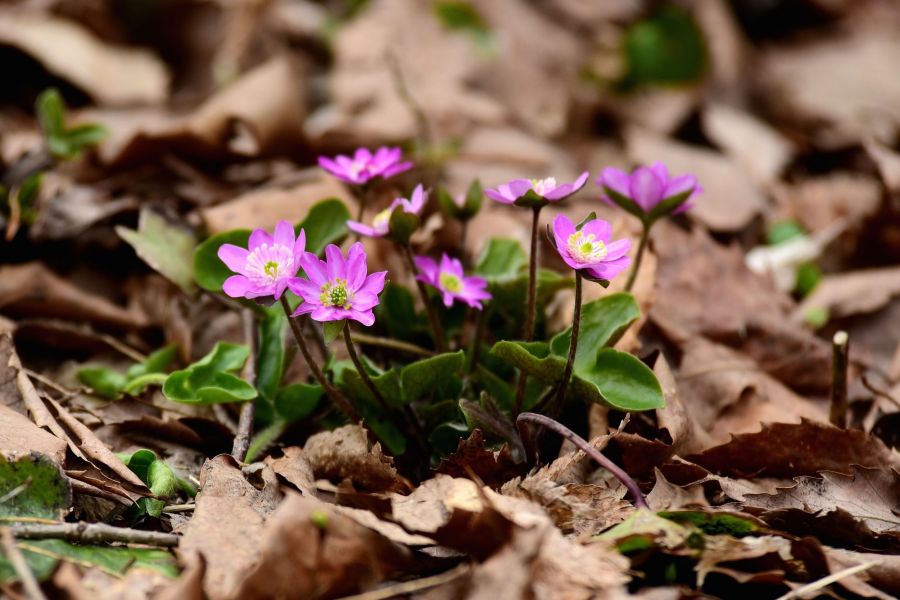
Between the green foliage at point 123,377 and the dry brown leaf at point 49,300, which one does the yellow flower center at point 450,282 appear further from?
the dry brown leaf at point 49,300

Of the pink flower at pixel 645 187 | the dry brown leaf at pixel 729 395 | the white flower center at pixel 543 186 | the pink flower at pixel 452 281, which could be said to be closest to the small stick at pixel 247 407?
the pink flower at pixel 452 281

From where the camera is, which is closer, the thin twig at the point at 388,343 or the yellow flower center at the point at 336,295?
the yellow flower center at the point at 336,295

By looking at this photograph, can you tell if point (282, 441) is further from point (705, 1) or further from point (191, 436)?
point (705, 1)

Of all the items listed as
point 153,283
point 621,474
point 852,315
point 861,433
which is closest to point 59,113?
point 153,283

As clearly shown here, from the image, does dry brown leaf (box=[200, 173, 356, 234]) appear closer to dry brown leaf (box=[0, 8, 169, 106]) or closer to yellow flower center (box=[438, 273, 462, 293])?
yellow flower center (box=[438, 273, 462, 293])

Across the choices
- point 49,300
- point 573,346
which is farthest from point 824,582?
point 49,300

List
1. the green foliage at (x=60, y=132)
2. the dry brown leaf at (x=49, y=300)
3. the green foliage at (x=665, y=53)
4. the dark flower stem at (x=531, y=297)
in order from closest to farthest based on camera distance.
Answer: the dark flower stem at (x=531, y=297)
the dry brown leaf at (x=49, y=300)
the green foliage at (x=60, y=132)
the green foliage at (x=665, y=53)
